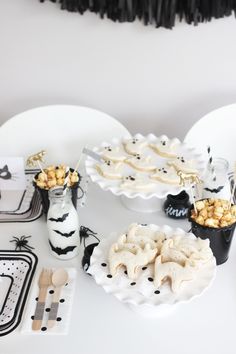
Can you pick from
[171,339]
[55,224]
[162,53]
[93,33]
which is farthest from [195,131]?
[171,339]

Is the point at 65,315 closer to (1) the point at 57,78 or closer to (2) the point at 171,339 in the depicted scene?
(2) the point at 171,339

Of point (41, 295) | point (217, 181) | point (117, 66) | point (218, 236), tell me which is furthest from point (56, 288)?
point (117, 66)

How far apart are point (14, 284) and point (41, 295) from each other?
0.08 meters

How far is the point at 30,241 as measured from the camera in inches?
44.4

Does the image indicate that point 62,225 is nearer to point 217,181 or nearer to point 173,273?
point 173,273

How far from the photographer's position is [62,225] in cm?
103

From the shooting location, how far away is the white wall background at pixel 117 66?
1.59 meters

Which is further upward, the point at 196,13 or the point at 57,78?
the point at 196,13

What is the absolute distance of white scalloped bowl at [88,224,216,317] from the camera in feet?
A: 2.75

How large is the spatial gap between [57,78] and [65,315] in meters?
1.03

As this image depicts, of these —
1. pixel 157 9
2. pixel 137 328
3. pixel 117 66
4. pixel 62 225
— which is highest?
pixel 157 9

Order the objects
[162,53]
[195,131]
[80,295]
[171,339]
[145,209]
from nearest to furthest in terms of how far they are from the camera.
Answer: [171,339] → [80,295] → [145,209] → [195,131] → [162,53]

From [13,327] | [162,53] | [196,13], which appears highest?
[196,13]

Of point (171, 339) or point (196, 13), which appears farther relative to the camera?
point (196, 13)
